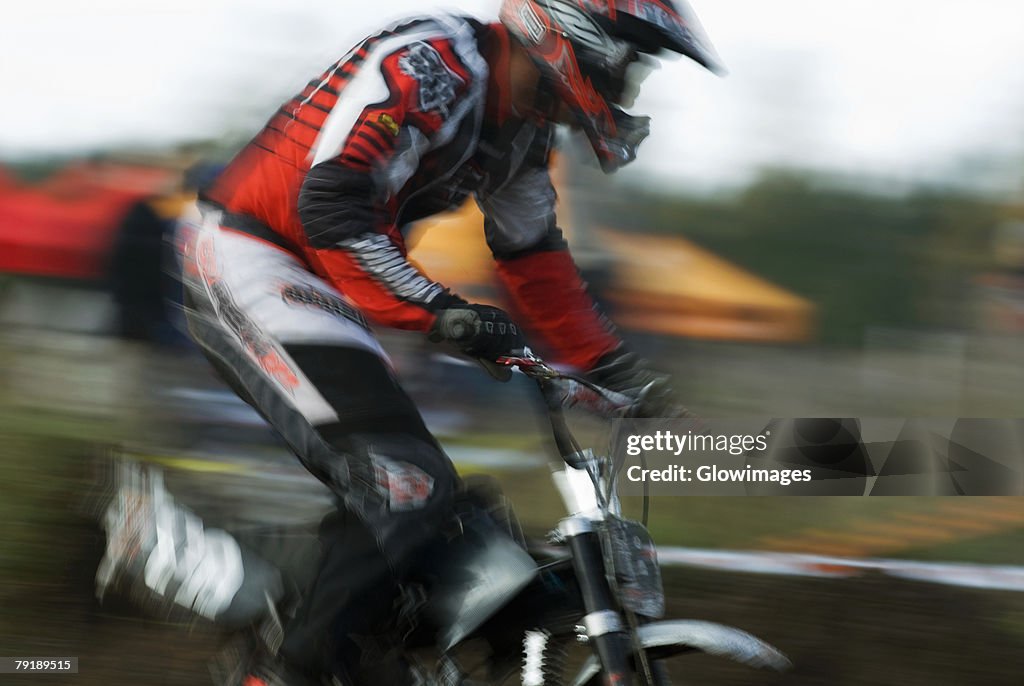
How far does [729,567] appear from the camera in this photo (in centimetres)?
339

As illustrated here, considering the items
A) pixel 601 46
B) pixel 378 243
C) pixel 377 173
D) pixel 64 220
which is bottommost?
pixel 378 243

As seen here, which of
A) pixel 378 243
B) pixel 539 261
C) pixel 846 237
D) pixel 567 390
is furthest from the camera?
pixel 846 237

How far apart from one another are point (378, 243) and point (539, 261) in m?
0.58

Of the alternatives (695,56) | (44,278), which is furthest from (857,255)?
(44,278)

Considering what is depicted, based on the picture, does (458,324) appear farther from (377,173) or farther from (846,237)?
(846,237)

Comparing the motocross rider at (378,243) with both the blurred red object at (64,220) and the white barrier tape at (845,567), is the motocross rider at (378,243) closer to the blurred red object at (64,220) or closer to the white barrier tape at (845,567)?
the white barrier tape at (845,567)

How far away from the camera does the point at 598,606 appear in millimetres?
2178

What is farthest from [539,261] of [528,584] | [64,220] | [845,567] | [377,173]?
[64,220]

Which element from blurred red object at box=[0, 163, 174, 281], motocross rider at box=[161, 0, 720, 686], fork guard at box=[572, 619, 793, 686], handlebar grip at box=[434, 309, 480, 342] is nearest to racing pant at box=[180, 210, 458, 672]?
motocross rider at box=[161, 0, 720, 686]

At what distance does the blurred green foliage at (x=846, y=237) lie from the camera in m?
3.75

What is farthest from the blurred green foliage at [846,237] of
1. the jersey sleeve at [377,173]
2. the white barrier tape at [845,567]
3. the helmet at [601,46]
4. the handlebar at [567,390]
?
the handlebar at [567,390]

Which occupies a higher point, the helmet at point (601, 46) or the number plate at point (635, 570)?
the helmet at point (601, 46)

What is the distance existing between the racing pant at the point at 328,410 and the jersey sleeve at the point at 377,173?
0.35 ft

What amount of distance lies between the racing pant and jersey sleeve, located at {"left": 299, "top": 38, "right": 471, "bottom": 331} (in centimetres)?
11
